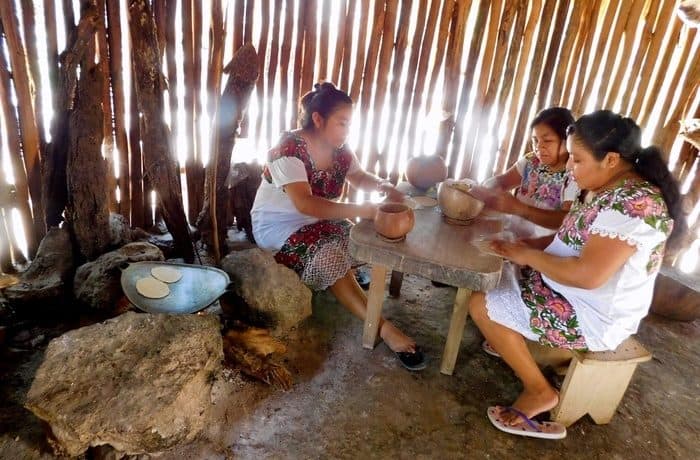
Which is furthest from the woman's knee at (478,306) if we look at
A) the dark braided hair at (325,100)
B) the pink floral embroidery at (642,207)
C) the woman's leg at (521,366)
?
the dark braided hair at (325,100)

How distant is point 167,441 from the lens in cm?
189

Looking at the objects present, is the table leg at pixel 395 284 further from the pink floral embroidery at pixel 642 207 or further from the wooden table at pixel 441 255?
the pink floral embroidery at pixel 642 207

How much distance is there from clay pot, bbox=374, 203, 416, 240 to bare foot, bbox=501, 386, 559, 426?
43.6 inches

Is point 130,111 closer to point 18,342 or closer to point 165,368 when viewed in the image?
point 18,342

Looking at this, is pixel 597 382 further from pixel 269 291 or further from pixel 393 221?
pixel 269 291

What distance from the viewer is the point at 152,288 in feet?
8.10

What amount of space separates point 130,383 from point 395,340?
4.85ft

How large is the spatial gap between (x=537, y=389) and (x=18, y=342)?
2.87 metres

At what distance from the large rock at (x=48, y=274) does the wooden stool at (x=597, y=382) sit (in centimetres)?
296

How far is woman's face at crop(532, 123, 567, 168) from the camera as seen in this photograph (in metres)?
2.55

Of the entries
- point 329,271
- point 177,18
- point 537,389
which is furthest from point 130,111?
point 537,389

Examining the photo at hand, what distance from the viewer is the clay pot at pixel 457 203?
7.50 ft

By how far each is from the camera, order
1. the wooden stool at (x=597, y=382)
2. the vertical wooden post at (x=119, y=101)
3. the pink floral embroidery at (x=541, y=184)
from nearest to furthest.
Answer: the wooden stool at (x=597, y=382) < the pink floral embroidery at (x=541, y=184) < the vertical wooden post at (x=119, y=101)

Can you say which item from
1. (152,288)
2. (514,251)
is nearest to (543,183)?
(514,251)
